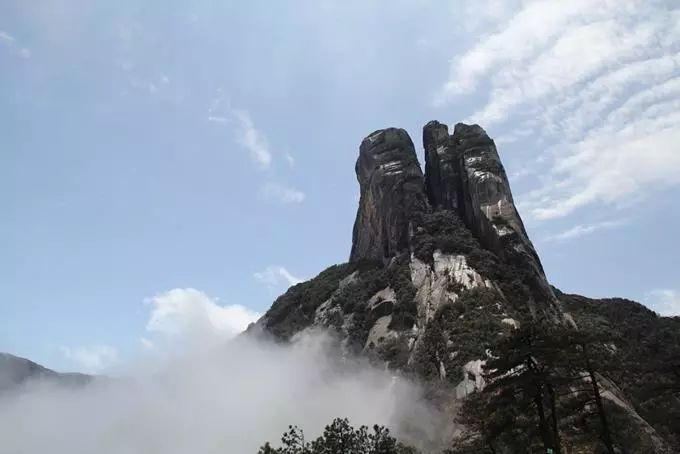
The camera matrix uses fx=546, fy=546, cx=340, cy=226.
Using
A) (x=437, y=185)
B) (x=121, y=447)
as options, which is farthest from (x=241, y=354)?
(x=437, y=185)

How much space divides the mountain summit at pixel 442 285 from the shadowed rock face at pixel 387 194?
0.80 ft

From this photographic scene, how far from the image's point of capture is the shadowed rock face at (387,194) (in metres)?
116

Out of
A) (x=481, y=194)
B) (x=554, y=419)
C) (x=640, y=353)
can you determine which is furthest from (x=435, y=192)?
(x=554, y=419)

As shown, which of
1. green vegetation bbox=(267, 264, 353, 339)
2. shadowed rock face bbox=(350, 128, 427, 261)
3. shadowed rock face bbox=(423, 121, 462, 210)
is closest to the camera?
shadowed rock face bbox=(350, 128, 427, 261)

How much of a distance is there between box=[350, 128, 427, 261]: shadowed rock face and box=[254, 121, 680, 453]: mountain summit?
0.24 m

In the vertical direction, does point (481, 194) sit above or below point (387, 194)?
below

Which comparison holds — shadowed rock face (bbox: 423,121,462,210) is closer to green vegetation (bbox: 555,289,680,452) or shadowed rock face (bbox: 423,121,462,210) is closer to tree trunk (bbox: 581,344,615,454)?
green vegetation (bbox: 555,289,680,452)

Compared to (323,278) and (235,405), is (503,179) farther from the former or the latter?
(235,405)

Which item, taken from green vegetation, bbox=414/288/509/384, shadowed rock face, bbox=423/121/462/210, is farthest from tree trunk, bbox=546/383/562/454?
shadowed rock face, bbox=423/121/462/210

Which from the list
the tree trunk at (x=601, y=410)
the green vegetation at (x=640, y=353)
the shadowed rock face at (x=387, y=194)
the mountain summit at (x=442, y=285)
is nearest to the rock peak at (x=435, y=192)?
the shadowed rock face at (x=387, y=194)

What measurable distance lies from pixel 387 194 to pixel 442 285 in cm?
3106

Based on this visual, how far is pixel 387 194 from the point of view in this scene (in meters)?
119

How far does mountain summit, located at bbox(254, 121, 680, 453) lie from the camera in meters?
76.7

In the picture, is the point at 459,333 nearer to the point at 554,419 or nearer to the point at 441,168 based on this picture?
the point at 554,419
